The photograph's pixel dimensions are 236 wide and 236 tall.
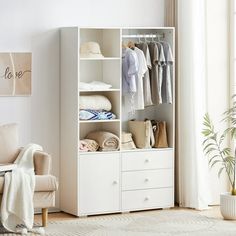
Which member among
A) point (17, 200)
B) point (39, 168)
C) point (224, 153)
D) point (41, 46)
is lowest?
point (17, 200)

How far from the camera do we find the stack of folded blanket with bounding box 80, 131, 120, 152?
23.0ft

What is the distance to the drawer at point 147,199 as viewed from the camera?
7.21m

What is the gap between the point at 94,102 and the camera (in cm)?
704

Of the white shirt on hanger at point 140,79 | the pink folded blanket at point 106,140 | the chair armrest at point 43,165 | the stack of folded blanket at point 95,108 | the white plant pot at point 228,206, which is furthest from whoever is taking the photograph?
the white shirt on hanger at point 140,79

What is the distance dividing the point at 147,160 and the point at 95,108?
765 mm

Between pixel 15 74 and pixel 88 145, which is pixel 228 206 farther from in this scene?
pixel 15 74

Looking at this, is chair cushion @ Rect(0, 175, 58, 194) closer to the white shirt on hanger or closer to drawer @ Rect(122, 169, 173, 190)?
drawer @ Rect(122, 169, 173, 190)

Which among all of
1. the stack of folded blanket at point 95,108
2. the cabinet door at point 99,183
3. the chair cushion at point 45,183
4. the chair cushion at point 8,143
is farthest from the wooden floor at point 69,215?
the stack of folded blanket at point 95,108

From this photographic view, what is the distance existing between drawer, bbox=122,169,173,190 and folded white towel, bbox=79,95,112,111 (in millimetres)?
686

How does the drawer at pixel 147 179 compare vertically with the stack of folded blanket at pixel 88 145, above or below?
below

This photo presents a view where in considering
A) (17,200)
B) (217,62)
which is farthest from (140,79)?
(17,200)

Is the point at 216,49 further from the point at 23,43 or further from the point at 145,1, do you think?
the point at 23,43

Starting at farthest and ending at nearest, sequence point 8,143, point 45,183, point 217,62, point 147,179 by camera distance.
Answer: point 217,62 < point 147,179 < point 8,143 < point 45,183

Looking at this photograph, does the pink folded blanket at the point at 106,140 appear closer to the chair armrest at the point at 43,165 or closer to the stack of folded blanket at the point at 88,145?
the stack of folded blanket at the point at 88,145
